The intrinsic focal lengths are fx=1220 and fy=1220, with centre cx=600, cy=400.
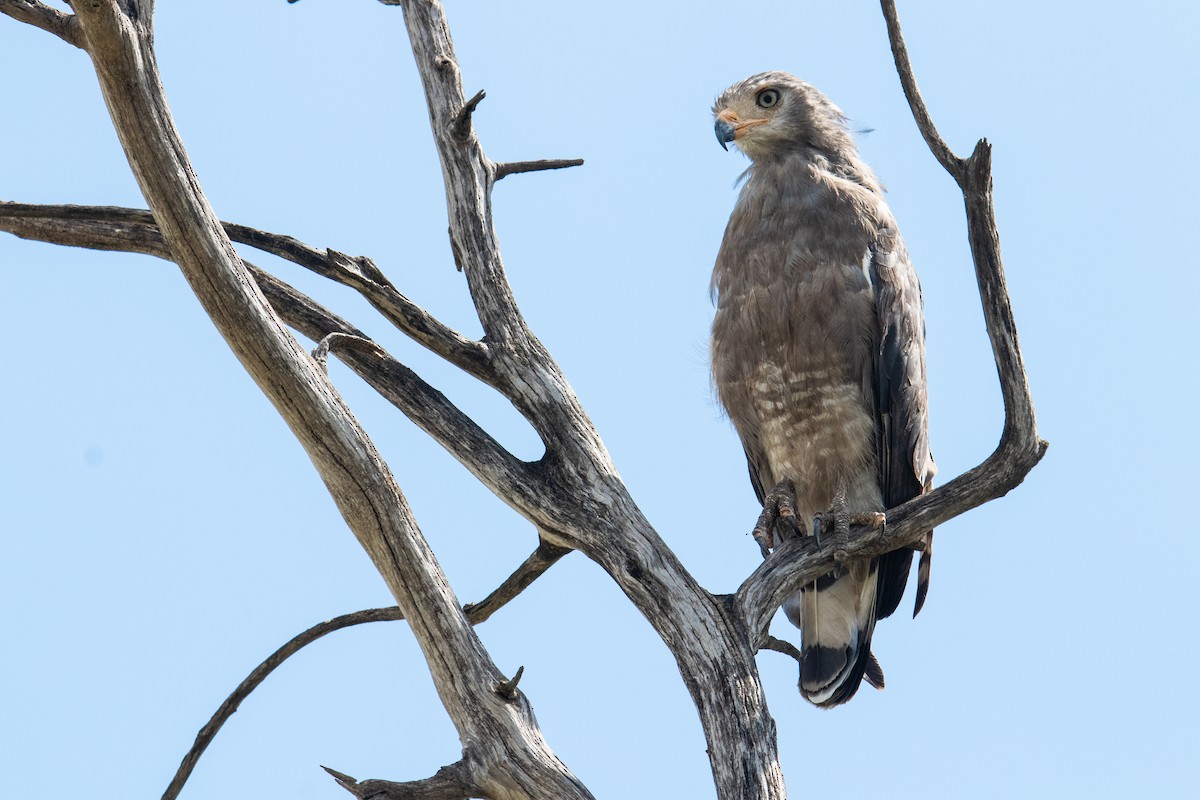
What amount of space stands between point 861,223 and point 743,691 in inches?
83.9

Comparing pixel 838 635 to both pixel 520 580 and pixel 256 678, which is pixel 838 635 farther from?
pixel 256 678

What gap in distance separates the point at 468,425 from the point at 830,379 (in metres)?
1.56

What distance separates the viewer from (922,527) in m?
4.27

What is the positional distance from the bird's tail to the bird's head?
1911 mm

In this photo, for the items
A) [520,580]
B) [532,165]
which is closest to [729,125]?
[532,165]

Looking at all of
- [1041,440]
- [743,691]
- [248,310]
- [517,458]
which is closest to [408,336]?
[517,458]

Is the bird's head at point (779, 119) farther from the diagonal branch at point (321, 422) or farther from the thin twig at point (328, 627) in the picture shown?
the diagonal branch at point (321, 422)

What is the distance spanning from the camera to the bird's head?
5500mm

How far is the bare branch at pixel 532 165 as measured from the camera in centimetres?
456

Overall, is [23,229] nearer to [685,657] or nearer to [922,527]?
[685,657]

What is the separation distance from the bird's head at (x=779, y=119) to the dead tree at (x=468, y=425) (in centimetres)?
138

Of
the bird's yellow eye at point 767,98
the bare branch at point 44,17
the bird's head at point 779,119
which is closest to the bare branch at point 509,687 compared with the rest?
the bare branch at point 44,17

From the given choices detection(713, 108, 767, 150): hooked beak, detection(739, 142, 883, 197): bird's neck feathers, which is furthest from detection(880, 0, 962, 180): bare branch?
detection(713, 108, 767, 150): hooked beak

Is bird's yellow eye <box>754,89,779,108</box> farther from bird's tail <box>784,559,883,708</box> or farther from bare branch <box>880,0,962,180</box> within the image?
bird's tail <box>784,559,883,708</box>
